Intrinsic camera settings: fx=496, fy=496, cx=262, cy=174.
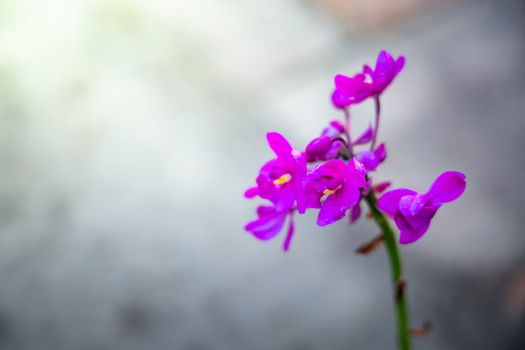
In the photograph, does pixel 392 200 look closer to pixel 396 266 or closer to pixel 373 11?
pixel 396 266

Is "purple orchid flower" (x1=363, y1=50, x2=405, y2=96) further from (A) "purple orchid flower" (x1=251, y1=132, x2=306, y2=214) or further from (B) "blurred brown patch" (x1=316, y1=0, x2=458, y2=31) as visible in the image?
(B) "blurred brown patch" (x1=316, y1=0, x2=458, y2=31)

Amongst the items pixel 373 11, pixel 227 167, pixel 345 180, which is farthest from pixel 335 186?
pixel 373 11

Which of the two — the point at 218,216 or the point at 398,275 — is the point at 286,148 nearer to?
the point at 398,275

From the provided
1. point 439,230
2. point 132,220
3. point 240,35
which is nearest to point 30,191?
point 132,220

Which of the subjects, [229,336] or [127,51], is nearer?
[229,336]

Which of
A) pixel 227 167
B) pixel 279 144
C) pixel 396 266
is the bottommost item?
pixel 396 266

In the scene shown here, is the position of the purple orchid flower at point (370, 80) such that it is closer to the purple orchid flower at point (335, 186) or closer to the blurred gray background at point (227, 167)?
the purple orchid flower at point (335, 186)
